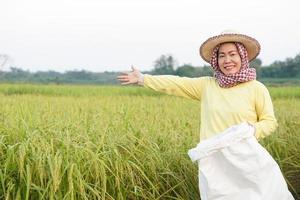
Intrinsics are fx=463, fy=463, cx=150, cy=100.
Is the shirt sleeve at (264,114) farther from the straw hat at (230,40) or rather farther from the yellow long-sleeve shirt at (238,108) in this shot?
the straw hat at (230,40)

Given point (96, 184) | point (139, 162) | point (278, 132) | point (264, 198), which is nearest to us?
point (264, 198)

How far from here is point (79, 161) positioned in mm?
2619

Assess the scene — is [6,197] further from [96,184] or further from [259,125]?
[259,125]

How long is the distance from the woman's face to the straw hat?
0.04 metres

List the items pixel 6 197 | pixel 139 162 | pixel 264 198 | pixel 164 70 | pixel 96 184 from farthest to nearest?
pixel 164 70 → pixel 139 162 → pixel 96 184 → pixel 6 197 → pixel 264 198

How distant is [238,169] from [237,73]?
0.53m

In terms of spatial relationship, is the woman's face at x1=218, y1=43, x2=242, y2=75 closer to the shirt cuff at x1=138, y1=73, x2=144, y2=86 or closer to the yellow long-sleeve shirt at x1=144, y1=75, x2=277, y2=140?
the yellow long-sleeve shirt at x1=144, y1=75, x2=277, y2=140

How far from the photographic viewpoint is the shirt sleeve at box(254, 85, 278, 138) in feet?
7.82

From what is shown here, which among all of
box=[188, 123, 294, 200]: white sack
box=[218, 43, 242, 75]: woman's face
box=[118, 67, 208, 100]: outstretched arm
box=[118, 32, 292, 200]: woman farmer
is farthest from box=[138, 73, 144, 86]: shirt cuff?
box=[188, 123, 294, 200]: white sack

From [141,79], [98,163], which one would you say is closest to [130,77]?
[141,79]

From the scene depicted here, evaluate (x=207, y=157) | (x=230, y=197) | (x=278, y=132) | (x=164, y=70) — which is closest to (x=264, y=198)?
(x=230, y=197)

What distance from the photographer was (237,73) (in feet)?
8.03

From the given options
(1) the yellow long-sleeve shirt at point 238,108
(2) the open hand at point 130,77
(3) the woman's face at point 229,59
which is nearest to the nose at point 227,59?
(3) the woman's face at point 229,59

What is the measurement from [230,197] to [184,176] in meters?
0.88
